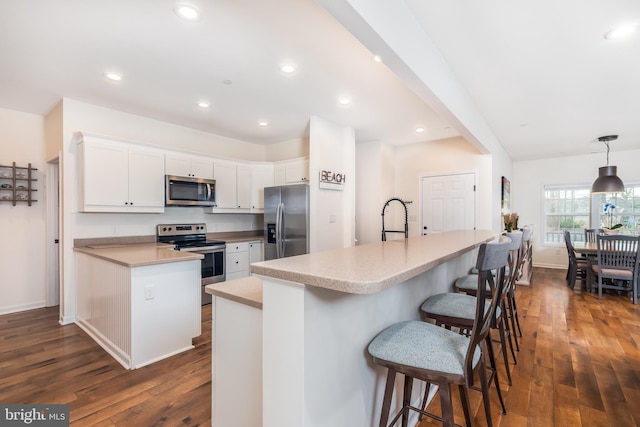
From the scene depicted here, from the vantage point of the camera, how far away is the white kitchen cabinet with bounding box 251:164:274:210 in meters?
5.12

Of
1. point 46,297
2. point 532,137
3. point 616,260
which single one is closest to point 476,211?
point 532,137

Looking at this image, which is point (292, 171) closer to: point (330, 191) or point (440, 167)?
point (330, 191)

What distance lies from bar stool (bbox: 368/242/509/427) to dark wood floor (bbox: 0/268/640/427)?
2.84 feet

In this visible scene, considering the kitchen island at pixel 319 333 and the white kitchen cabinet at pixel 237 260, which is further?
the white kitchen cabinet at pixel 237 260

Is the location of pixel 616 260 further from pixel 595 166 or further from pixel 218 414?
pixel 218 414

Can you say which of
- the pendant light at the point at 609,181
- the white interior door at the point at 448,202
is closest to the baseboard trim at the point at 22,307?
the white interior door at the point at 448,202

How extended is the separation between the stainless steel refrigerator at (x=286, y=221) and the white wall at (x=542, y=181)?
5.70m

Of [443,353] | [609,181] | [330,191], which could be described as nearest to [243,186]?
[330,191]

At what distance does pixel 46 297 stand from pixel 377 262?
4906 mm

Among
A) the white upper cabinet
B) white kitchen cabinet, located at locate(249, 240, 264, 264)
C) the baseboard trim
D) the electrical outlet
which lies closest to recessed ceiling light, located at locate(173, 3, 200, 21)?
the electrical outlet

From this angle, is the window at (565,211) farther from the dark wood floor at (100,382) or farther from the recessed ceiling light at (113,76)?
the recessed ceiling light at (113,76)

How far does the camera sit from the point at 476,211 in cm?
514

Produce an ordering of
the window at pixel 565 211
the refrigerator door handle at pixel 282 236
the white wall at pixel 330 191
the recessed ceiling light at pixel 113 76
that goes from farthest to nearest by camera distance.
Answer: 1. the window at pixel 565 211
2. the refrigerator door handle at pixel 282 236
3. the white wall at pixel 330 191
4. the recessed ceiling light at pixel 113 76

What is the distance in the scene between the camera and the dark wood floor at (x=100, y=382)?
1892 millimetres
